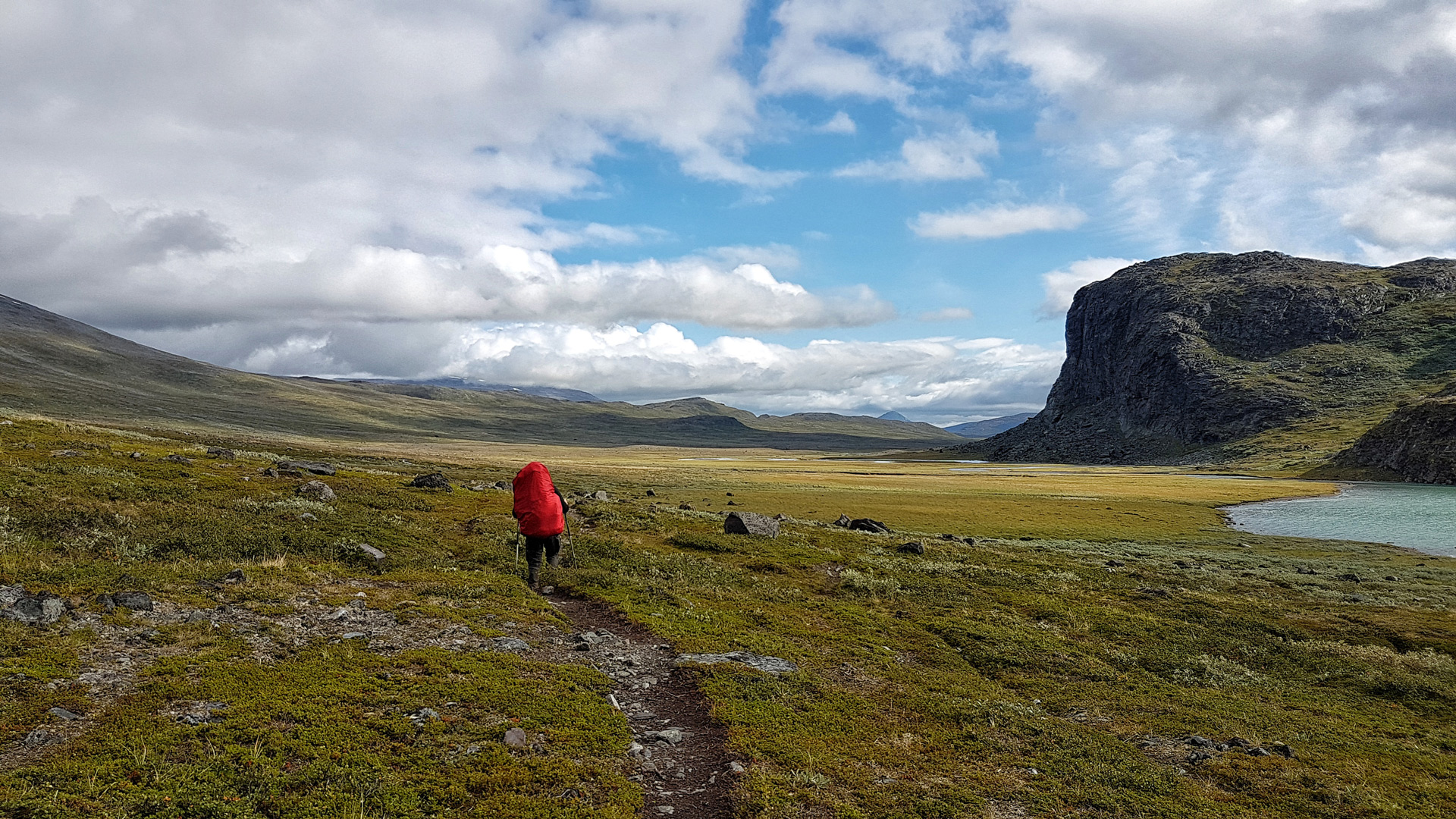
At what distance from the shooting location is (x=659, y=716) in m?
13.3

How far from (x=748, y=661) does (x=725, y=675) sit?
1.59 m

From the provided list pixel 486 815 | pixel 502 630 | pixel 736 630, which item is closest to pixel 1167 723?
pixel 736 630

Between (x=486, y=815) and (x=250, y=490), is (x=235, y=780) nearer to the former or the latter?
(x=486, y=815)

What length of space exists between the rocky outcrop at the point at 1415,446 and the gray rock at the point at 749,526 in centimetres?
15359

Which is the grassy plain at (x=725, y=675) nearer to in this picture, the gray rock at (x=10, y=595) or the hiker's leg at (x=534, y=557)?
the gray rock at (x=10, y=595)

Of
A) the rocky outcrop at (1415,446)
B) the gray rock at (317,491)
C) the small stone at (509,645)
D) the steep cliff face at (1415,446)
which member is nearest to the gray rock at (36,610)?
the small stone at (509,645)

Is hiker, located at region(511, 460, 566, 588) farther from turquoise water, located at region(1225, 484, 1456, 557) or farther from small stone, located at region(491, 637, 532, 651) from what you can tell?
turquoise water, located at region(1225, 484, 1456, 557)

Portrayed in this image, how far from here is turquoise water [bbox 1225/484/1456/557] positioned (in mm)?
60688

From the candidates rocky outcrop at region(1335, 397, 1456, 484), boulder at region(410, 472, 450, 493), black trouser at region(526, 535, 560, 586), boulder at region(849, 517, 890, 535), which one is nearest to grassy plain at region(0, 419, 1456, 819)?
black trouser at region(526, 535, 560, 586)

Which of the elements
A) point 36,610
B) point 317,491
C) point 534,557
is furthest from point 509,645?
point 317,491

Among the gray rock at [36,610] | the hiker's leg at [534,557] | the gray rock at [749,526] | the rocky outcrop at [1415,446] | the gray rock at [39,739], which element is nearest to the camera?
the gray rock at [39,739]

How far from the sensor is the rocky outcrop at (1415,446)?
127 meters

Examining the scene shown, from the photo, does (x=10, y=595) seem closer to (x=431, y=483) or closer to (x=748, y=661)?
(x=748, y=661)

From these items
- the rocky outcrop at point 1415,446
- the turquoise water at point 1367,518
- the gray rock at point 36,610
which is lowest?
the turquoise water at point 1367,518
